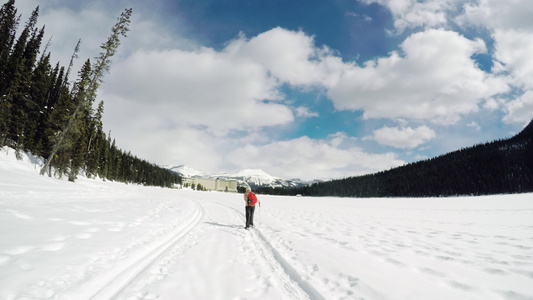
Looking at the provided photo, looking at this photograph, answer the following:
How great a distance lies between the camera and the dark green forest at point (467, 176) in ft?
248

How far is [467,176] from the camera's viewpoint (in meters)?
80.4

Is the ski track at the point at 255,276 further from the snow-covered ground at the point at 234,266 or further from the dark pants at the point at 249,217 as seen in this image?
the dark pants at the point at 249,217

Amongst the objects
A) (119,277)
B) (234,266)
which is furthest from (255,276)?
→ (119,277)

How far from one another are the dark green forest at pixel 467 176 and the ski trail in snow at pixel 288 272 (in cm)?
10109

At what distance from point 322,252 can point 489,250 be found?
5.02 meters

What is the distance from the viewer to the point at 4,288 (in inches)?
124

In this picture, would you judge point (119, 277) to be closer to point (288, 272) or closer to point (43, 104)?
point (288, 272)

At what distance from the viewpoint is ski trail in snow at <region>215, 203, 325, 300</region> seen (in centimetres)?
396

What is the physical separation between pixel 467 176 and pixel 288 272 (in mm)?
104146

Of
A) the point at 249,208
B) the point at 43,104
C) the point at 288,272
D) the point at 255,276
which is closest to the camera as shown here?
the point at 255,276

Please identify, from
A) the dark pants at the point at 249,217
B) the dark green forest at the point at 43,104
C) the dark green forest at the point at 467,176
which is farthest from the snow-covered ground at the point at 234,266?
the dark green forest at the point at 467,176

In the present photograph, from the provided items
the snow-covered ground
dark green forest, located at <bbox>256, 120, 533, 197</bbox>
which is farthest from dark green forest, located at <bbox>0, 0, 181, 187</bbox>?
dark green forest, located at <bbox>256, 120, 533, 197</bbox>

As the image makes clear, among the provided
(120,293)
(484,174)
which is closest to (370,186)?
(484,174)

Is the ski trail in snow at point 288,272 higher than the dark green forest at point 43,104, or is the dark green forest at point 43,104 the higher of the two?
the dark green forest at point 43,104
